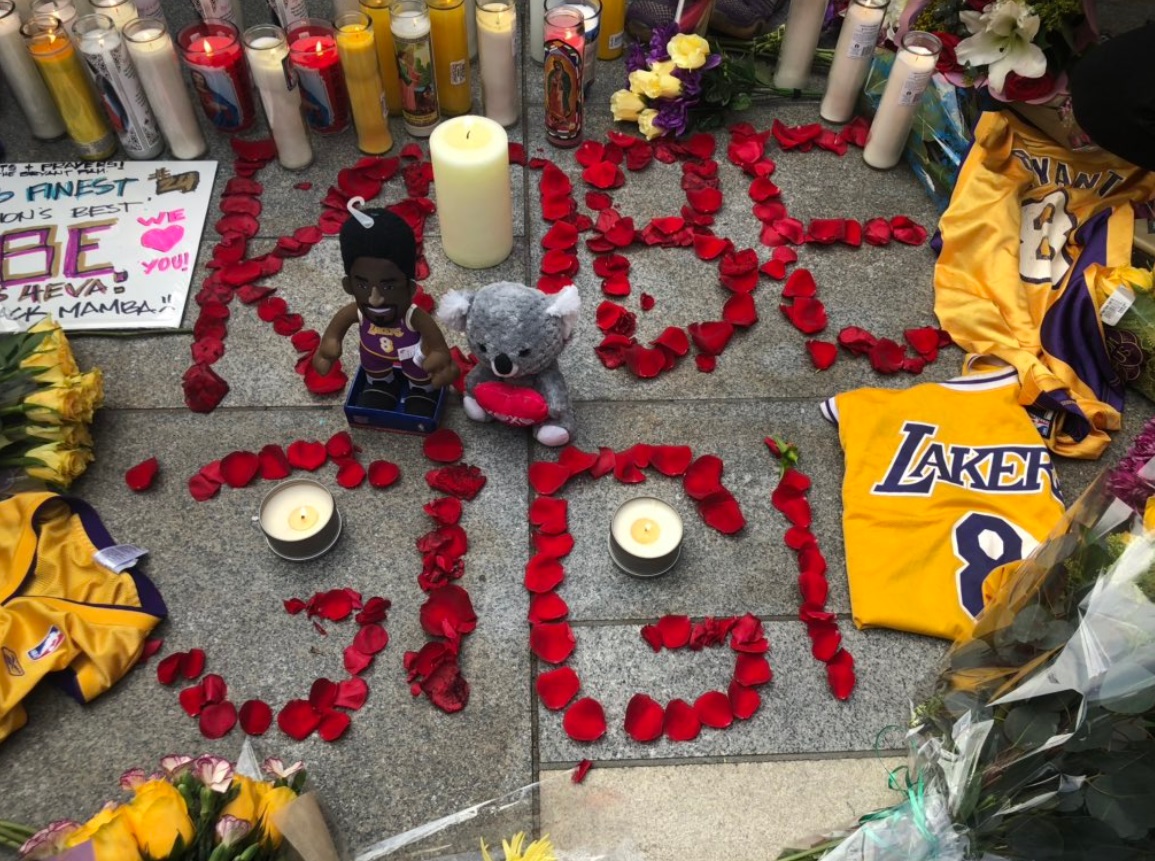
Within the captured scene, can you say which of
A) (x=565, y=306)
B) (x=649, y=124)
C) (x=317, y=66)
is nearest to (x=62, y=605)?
(x=565, y=306)

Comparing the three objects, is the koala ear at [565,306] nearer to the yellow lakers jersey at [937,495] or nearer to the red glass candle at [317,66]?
the yellow lakers jersey at [937,495]

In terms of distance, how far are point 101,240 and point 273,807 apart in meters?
1.52

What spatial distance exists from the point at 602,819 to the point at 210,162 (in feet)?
6.07

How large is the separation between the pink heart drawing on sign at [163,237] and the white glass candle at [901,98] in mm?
1726

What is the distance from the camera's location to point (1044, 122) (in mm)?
1926

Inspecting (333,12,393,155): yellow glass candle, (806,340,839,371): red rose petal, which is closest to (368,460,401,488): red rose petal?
(806,340,839,371): red rose petal

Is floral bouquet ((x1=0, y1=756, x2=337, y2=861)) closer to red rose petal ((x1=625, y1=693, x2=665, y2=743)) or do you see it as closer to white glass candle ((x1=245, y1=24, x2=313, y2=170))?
red rose petal ((x1=625, y1=693, x2=665, y2=743))

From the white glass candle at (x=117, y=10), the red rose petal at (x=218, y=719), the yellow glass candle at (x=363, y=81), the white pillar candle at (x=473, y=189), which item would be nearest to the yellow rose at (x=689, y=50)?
the white pillar candle at (x=473, y=189)

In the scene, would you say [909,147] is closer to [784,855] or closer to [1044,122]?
[1044,122]

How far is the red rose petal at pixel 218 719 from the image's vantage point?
4.54 ft

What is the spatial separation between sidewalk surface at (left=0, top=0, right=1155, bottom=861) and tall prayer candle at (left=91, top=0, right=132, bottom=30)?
559mm

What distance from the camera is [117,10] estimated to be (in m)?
2.11

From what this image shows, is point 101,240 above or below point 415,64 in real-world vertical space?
below

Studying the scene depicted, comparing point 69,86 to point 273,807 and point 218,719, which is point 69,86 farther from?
point 273,807
